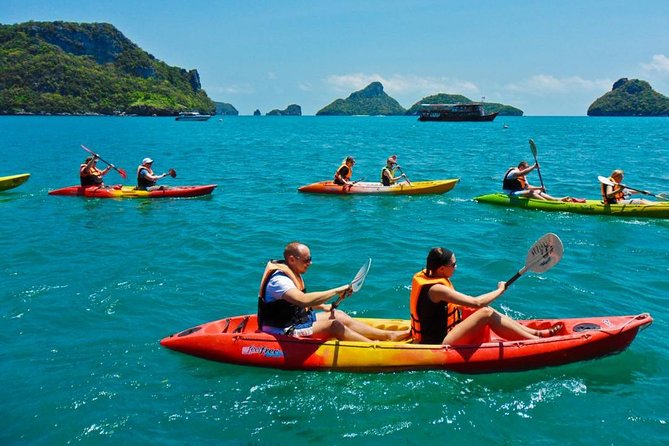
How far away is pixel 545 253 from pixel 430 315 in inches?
77.2

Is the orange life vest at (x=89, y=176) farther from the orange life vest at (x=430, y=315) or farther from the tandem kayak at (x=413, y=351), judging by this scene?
the orange life vest at (x=430, y=315)

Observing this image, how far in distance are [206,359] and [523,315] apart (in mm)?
5504

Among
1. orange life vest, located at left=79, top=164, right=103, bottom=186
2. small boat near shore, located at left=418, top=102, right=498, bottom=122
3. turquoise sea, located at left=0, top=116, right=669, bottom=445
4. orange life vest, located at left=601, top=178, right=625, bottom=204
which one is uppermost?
small boat near shore, located at left=418, top=102, right=498, bottom=122

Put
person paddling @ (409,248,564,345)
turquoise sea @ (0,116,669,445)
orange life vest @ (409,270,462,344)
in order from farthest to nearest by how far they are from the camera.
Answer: orange life vest @ (409,270,462,344), person paddling @ (409,248,564,345), turquoise sea @ (0,116,669,445)

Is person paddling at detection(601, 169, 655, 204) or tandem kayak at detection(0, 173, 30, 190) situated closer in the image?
person paddling at detection(601, 169, 655, 204)

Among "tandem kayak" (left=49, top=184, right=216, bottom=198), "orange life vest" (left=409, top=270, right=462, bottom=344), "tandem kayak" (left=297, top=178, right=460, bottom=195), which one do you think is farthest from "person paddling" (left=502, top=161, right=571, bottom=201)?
"orange life vest" (left=409, top=270, right=462, bottom=344)

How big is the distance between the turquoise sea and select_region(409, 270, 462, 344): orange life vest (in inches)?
22.2

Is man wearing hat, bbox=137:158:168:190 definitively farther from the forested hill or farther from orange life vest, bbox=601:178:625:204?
the forested hill

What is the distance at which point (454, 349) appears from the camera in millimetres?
7402

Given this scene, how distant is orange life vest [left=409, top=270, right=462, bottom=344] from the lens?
7.26 metres

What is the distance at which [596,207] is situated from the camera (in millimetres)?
17281

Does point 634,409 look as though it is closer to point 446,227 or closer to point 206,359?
point 206,359

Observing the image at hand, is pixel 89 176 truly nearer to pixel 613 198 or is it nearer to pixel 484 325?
pixel 484 325

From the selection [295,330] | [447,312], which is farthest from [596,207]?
[295,330]
